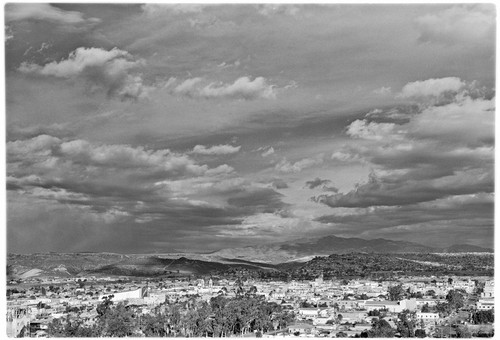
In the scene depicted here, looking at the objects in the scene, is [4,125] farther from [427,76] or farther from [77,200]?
[427,76]

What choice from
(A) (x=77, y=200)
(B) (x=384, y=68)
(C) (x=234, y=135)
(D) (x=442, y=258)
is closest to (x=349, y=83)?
(B) (x=384, y=68)

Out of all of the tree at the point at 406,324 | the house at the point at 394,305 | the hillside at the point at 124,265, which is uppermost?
the hillside at the point at 124,265

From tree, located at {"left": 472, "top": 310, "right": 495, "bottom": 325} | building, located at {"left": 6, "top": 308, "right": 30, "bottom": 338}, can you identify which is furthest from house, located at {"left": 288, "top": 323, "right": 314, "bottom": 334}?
building, located at {"left": 6, "top": 308, "right": 30, "bottom": 338}

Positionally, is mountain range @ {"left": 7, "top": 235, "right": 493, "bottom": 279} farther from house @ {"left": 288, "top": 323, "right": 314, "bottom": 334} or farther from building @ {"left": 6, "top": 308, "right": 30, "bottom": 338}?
house @ {"left": 288, "top": 323, "right": 314, "bottom": 334}

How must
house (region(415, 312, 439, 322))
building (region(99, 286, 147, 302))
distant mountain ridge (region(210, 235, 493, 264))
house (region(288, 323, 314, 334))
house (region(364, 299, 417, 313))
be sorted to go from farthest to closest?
distant mountain ridge (region(210, 235, 493, 264)) → building (region(99, 286, 147, 302)) → house (region(364, 299, 417, 313)) → house (region(415, 312, 439, 322)) → house (region(288, 323, 314, 334))

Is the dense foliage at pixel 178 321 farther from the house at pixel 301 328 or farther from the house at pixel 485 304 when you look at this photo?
the house at pixel 485 304

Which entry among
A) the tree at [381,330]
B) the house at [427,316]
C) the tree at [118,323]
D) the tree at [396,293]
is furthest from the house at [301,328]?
the tree at [118,323]
